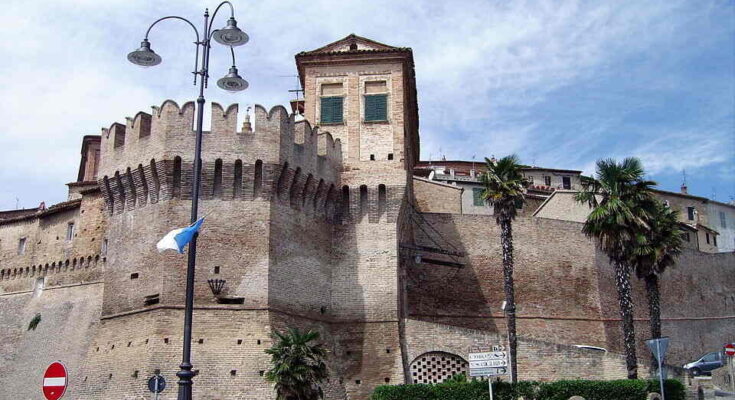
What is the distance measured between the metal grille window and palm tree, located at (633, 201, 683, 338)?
7.55m

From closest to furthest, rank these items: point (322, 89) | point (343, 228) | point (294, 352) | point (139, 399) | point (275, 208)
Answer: point (294, 352) → point (139, 399) → point (275, 208) → point (343, 228) → point (322, 89)

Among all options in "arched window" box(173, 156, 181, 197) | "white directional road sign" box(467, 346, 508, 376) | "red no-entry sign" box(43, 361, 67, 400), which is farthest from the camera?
"arched window" box(173, 156, 181, 197)

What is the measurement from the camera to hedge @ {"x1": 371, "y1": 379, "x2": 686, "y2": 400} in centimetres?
2503

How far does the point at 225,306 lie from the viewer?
2562 cm

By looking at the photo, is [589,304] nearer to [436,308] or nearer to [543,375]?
[436,308]

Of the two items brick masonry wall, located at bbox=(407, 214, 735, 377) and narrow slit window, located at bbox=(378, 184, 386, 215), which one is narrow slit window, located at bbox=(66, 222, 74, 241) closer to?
narrow slit window, located at bbox=(378, 184, 386, 215)

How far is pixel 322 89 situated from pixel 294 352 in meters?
12.8

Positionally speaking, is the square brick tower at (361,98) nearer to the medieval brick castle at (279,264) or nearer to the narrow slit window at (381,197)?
the medieval brick castle at (279,264)

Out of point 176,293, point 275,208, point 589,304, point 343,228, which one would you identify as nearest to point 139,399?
point 176,293

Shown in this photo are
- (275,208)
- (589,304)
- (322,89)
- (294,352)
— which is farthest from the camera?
(589,304)

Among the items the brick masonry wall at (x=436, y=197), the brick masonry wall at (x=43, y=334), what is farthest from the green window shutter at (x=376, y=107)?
the brick masonry wall at (x=43, y=334)

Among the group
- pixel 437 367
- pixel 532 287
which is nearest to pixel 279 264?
pixel 437 367

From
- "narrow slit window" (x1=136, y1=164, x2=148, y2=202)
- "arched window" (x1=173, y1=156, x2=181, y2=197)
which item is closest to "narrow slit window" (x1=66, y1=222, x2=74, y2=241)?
"narrow slit window" (x1=136, y1=164, x2=148, y2=202)

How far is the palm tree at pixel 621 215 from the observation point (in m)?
29.2
